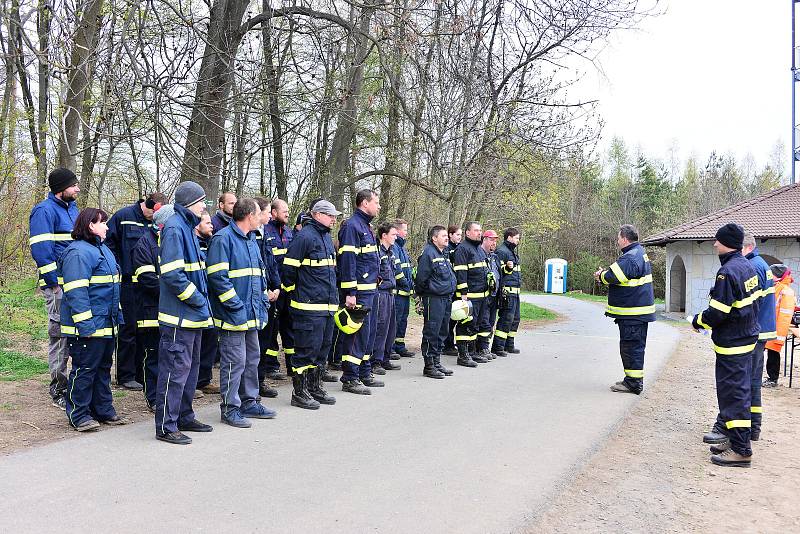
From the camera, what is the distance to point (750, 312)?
20.6ft

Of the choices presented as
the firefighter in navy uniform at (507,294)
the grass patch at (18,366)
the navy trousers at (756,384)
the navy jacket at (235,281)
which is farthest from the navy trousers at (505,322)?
the grass patch at (18,366)

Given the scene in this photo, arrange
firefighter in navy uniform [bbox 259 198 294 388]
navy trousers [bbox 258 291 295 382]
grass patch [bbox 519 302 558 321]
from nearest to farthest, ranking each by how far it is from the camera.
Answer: navy trousers [bbox 258 291 295 382]
firefighter in navy uniform [bbox 259 198 294 388]
grass patch [bbox 519 302 558 321]

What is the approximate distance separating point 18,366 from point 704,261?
22317 millimetres

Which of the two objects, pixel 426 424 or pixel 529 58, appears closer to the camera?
pixel 426 424

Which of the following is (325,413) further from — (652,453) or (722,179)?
(722,179)

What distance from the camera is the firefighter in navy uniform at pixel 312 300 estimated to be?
23.8ft

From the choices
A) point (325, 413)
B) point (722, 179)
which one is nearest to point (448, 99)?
point (325, 413)

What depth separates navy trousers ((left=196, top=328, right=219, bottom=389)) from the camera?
7180 mm

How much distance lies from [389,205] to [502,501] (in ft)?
55.7

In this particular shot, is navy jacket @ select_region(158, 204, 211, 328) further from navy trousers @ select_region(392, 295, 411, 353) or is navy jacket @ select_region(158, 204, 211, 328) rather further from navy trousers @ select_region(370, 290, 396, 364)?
navy trousers @ select_region(392, 295, 411, 353)

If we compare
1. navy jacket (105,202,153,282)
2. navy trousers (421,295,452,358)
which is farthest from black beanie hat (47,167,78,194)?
navy trousers (421,295,452,358)

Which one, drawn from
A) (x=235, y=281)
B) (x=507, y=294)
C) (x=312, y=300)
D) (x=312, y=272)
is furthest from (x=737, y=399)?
(x=507, y=294)

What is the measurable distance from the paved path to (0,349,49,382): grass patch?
9.71ft

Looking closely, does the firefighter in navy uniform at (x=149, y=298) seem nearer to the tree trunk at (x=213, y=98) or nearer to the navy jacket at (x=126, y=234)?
the navy jacket at (x=126, y=234)
